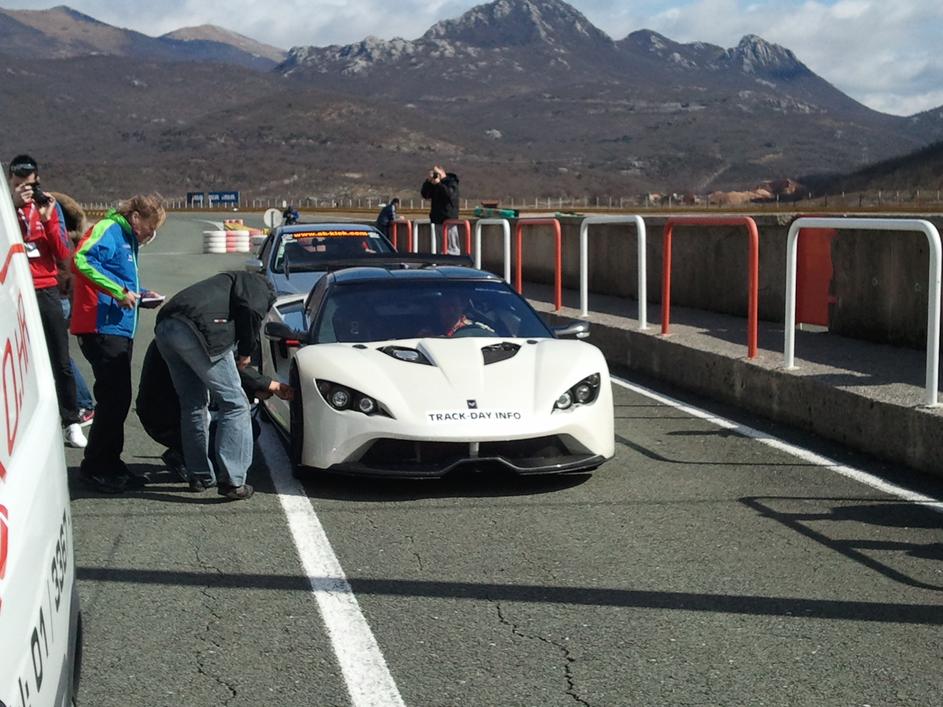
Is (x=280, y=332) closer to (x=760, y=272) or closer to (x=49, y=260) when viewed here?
(x=49, y=260)

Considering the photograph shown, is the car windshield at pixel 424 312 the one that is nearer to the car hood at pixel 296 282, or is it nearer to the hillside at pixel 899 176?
the car hood at pixel 296 282

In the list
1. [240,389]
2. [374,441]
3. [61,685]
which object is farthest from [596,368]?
[61,685]

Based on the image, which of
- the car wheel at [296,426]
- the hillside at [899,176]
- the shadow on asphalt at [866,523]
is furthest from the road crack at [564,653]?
the hillside at [899,176]

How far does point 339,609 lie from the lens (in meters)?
5.23

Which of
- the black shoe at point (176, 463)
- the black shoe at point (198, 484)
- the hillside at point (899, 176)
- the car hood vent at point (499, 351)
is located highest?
the hillside at point (899, 176)

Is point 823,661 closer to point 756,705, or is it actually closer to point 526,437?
point 756,705

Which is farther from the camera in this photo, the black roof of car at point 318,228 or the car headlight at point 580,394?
→ the black roof of car at point 318,228

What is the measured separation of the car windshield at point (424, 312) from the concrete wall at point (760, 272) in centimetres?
372

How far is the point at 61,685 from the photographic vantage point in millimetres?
2688

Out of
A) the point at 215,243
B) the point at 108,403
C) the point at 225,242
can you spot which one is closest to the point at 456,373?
the point at 108,403

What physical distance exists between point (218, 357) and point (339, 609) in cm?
216

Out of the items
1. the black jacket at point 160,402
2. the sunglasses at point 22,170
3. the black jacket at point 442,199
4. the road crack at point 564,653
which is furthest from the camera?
the black jacket at point 442,199

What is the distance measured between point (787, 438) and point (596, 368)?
1.84 meters

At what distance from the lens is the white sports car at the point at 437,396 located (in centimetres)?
718
